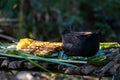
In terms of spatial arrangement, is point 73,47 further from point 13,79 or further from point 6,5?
point 6,5

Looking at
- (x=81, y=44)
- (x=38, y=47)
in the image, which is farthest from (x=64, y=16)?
(x=81, y=44)

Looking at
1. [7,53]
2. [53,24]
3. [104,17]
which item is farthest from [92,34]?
[104,17]

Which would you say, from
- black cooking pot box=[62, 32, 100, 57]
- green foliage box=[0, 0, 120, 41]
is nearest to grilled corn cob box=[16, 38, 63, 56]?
black cooking pot box=[62, 32, 100, 57]

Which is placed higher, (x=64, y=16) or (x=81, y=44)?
(x=64, y=16)

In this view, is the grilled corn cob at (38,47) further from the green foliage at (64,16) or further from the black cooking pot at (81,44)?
the green foliage at (64,16)

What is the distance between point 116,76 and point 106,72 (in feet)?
0.23

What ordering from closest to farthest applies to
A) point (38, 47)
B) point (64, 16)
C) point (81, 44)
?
1. point (81, 44)
2. point (38, 47)
3. point (64, 16)

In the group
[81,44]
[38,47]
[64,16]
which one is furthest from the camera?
[64,16]

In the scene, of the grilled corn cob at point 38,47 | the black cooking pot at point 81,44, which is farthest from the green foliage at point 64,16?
the black cooking pot at point 81,44

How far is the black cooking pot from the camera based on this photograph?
201 cm

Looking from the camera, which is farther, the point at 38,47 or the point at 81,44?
the point at 38,47

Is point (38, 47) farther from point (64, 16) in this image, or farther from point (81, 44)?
point (64, 16)

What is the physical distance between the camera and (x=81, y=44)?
202 centimetres

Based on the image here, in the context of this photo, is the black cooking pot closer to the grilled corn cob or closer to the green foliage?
the grilled corn cob
